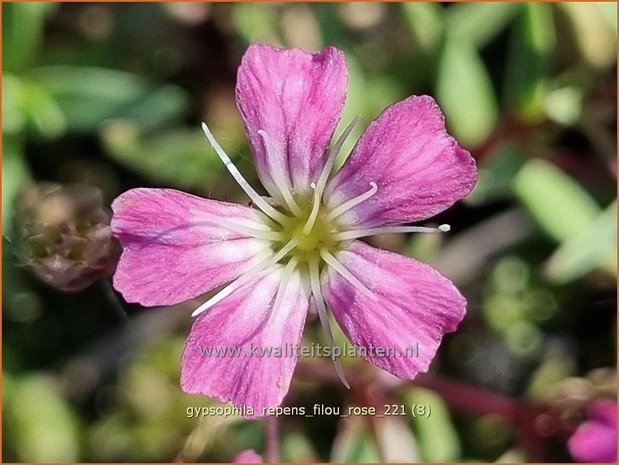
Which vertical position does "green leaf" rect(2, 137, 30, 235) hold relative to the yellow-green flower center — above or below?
below

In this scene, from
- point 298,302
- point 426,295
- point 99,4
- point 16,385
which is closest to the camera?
point 426,295

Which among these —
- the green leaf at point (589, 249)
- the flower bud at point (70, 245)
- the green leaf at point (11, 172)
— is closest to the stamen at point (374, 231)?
the flower bud at point (70, 245)

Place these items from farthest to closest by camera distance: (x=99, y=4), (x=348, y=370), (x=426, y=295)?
(x=99, y=4)
(x=348, y=370)
(x=426, y=295)

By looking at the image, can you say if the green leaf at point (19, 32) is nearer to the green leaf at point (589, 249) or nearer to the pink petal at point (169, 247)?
the pink petal at point (169, 247)

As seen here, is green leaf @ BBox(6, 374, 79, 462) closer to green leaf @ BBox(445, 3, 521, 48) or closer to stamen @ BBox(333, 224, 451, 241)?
stamen @ BBox(333, 224, 451, 241)

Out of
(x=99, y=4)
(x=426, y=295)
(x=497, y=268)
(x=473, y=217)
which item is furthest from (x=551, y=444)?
(x=99, y=4)

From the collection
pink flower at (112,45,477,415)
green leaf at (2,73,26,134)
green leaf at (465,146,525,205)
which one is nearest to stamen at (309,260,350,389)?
pink flower at (112,45,477,415)

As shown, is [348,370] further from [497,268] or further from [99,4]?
[99,4]
